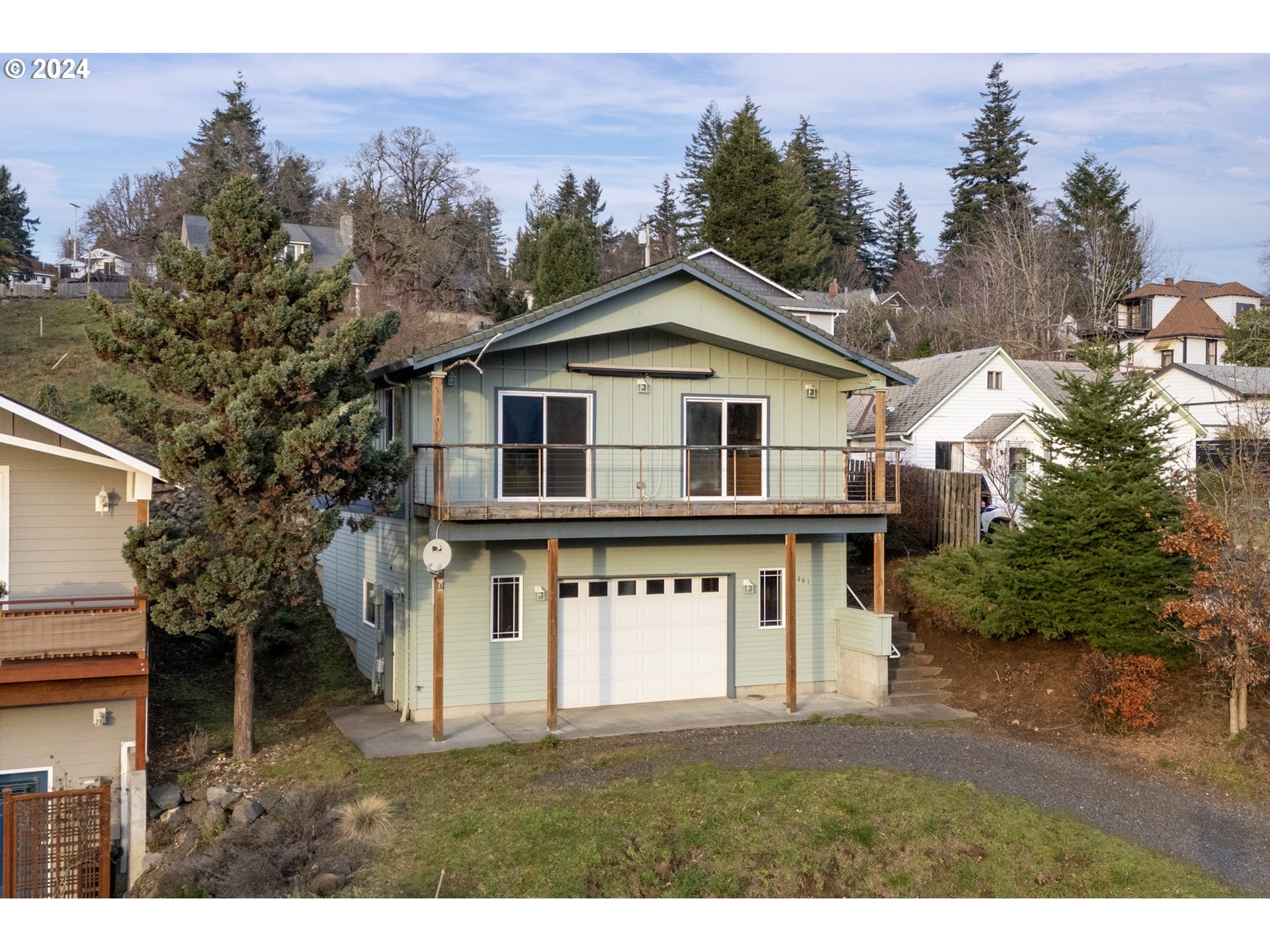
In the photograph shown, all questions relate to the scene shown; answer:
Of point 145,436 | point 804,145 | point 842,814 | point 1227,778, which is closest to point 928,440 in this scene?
point 1227,778

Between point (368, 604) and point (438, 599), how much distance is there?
4.70 meters

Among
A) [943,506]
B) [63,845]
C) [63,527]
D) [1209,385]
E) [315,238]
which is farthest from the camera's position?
[315,238]

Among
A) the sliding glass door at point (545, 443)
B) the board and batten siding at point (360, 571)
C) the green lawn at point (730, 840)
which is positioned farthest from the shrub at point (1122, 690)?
the board and batten siding at point (360, 571)

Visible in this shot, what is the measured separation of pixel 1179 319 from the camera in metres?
53.9

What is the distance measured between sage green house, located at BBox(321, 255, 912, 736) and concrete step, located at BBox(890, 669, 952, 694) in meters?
0.76

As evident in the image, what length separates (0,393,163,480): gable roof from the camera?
41.1 ft

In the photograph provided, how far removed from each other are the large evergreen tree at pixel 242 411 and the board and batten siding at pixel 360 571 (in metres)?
2.62

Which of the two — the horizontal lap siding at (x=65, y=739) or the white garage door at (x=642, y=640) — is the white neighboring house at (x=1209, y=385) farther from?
the horizontal lap siding at (x=65, y=739)

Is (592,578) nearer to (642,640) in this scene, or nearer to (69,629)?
(642,640)

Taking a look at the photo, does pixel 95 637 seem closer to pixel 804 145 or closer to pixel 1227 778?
pixel 1227 778

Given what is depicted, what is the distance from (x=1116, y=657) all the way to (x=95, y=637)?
45.5 feet

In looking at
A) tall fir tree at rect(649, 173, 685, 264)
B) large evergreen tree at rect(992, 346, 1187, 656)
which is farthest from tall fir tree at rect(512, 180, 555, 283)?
large evergreen tree at rect(992, 346, 1187, 656)

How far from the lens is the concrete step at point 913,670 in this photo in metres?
17.6

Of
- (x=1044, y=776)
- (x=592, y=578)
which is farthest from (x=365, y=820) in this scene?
(x=1044, y=776)
